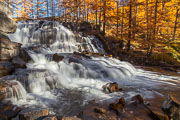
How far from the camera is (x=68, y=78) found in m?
7.53

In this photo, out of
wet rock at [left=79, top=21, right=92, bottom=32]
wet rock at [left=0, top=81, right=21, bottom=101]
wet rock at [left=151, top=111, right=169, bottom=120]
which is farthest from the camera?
wet rock at [left=79, top=21, right=92, bottom=32]

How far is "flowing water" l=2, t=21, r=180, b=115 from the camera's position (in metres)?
4.73

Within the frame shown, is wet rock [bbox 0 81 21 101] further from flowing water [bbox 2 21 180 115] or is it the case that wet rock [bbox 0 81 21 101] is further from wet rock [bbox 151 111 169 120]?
wet rock [bbox 151 111 169 120]

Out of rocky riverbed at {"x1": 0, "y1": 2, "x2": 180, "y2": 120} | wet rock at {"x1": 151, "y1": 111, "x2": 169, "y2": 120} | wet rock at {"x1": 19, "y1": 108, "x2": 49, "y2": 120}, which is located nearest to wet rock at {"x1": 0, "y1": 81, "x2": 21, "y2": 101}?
rocky riverbed at {"x1": 0, "y1": 2, "x2": 180, "y2": 120}

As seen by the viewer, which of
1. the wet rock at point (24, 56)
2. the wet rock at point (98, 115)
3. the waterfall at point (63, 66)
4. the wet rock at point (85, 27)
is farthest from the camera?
the wet rock at point (85, 27)

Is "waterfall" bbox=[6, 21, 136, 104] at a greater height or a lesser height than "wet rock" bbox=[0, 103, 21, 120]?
greater

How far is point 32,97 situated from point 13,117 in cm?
161

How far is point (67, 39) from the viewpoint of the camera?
50.8ft

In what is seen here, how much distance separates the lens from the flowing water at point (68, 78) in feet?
15.5

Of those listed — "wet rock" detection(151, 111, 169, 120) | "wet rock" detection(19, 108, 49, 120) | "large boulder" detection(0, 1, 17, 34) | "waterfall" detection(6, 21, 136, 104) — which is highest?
"large boulder" detection(0, 1, 17, 34)

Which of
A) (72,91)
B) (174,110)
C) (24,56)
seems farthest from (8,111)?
(24,56)

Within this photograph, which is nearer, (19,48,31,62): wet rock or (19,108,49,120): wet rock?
(19,108,49,120): wet rock

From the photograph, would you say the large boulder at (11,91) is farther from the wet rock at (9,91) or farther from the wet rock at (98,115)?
the wet rock at (98,115)

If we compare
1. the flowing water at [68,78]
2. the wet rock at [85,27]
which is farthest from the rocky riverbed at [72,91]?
the wet rock at [85,27]
